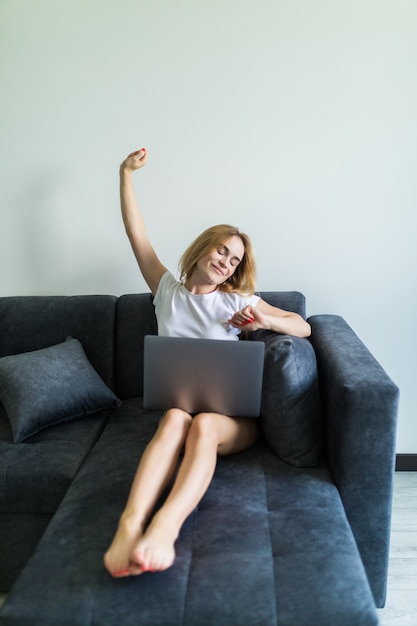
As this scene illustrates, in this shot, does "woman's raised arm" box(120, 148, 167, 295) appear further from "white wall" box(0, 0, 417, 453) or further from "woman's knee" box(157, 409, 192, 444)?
"woman's knee" box(157, 409, 192, 444)

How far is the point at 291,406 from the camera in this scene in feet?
5.25

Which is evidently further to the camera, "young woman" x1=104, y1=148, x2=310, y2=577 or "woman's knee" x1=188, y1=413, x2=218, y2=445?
"woman's knee" x1=188, y1=413, x2=218, y2=445

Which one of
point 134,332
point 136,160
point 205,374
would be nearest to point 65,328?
point 134,332

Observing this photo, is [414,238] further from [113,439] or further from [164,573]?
[164,573]

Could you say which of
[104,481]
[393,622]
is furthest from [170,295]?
[393,622]

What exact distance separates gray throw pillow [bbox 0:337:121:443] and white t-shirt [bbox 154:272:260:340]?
373 millimetres

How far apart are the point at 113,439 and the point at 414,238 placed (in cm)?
154

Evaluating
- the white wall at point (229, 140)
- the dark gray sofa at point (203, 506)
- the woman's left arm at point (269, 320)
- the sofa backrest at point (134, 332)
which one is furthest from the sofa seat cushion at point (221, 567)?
the white wall at point (229, 140)

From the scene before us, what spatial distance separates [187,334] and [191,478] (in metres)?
0.65

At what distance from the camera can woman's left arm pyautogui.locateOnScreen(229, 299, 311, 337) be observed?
1.76 metres

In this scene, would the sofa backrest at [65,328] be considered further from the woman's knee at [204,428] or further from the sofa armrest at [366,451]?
the sofa armrest at [366,451]

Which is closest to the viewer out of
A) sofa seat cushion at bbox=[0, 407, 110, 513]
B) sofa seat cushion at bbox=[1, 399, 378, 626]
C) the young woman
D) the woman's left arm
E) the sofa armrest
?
sofa seat cushion at bbox=[1, 399, 378, 626]

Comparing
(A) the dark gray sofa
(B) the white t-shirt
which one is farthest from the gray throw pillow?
(B) the white t-shirt

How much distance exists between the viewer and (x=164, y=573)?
1.15m
